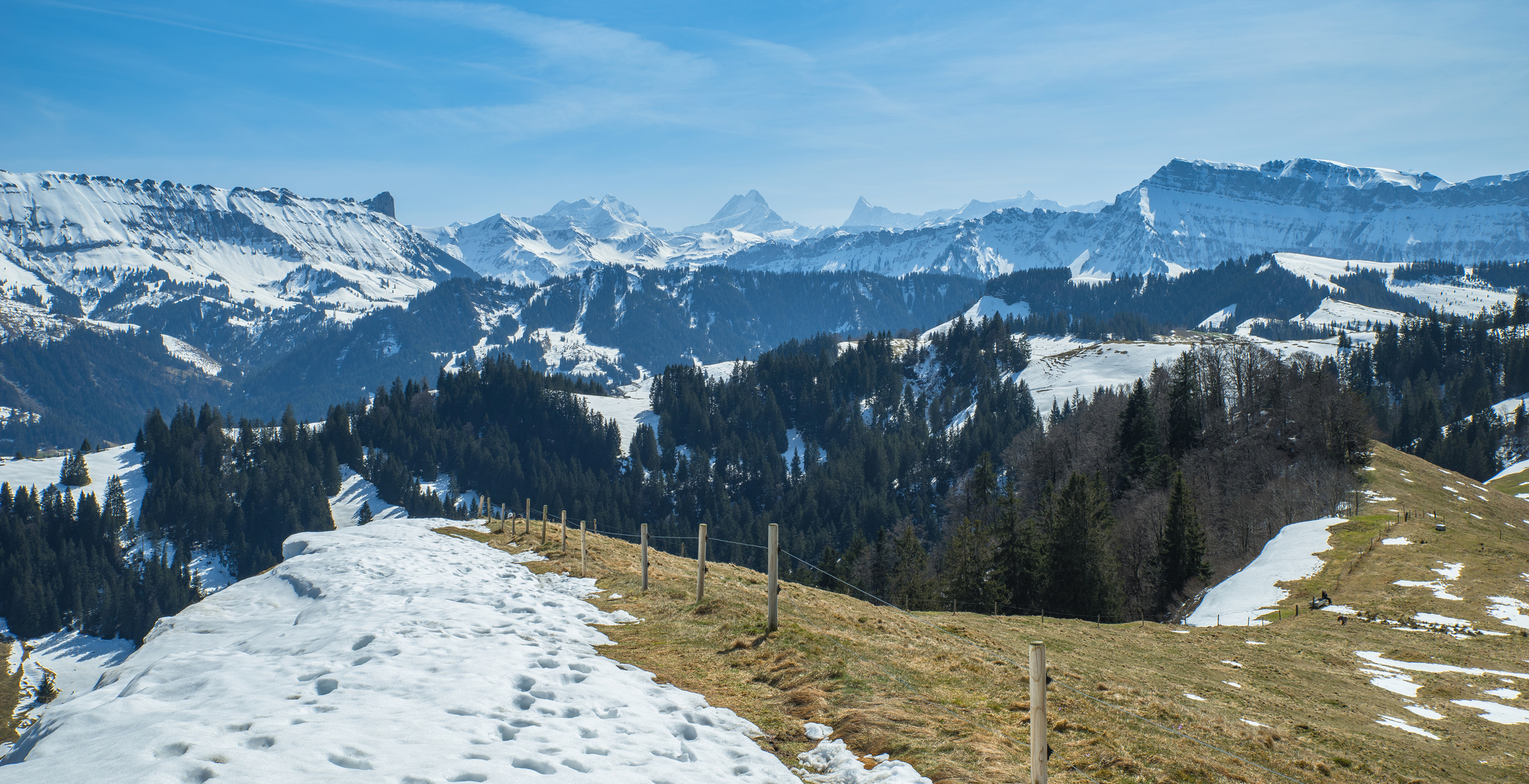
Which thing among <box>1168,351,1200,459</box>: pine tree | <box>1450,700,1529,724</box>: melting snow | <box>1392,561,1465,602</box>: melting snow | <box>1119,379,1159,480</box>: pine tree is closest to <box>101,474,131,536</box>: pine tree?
<box>1119,379,1159,480</box>: pine tree

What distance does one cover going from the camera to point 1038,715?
344 inches

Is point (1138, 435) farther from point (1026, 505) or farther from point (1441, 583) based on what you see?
point (1441, 583)

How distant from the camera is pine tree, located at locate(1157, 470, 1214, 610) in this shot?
5875 cm

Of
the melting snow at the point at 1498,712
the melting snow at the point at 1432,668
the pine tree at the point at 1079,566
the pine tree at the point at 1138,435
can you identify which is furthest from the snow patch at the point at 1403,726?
the pine tree at the point at 1138,435

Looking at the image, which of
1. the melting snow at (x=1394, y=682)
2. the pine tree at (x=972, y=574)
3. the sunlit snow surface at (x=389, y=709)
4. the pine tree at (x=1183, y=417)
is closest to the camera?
the sunlit snow surface at (x=389, y=709)

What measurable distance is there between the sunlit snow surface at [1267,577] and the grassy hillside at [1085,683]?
20.3 ft

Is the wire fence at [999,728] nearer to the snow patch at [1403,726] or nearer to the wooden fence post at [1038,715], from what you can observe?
the wooden fence post at [1038,715]

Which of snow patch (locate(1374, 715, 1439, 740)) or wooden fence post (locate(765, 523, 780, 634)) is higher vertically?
wooden fence post (locate(765, 523, 780, 634))

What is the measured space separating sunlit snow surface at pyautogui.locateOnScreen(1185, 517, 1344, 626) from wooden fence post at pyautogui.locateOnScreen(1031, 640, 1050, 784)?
37.1 metres

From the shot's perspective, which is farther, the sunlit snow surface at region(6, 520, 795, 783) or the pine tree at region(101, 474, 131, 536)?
the pine tree at region(101, 474, 131, 536)

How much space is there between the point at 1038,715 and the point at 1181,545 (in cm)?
5899

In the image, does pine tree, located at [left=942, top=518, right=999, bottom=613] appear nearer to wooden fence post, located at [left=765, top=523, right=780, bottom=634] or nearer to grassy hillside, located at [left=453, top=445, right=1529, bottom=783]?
grassy hillside, located at [left=453, top=445, right=1529, bottom=783]

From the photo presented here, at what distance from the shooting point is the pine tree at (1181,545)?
58.8 m

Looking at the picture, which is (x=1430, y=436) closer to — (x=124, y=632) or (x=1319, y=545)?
(x=1319, y=545)
